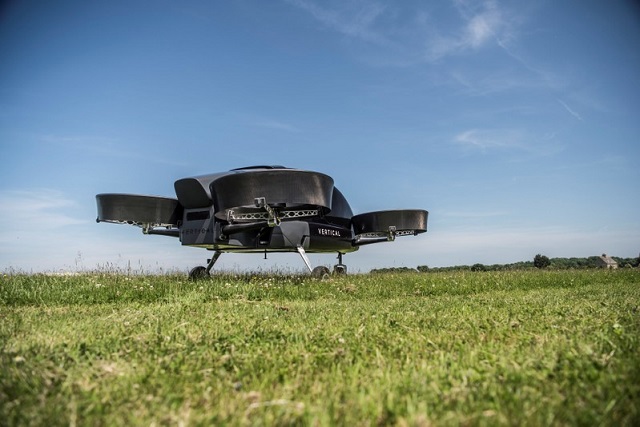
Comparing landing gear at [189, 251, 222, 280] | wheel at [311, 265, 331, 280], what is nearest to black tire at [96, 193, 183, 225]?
landing gear at [189, 251, 222, 280]

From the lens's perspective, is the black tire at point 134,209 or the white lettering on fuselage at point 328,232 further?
the white lettering on fuselage at point 328,232

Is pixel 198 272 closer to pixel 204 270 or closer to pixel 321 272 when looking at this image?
pixel 204 270

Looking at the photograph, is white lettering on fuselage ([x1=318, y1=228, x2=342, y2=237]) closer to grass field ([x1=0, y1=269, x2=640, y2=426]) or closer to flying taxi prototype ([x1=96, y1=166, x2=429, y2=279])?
flying taxi prototype ([x1=96, y1=166, x2=429, y2=279])

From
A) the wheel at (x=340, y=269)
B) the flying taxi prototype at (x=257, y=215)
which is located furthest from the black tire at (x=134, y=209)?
the wheel at (x=340, y=269)

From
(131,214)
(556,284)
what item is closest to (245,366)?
(131,214)

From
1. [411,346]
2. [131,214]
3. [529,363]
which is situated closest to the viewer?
[529,363]

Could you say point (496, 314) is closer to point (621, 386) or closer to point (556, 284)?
point (621, 386)

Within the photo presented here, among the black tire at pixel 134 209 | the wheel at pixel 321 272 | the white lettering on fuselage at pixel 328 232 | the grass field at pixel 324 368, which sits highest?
the black tire at pixel 134 209

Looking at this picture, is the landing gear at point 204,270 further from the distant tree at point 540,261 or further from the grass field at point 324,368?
the distant tree at point 540,261
